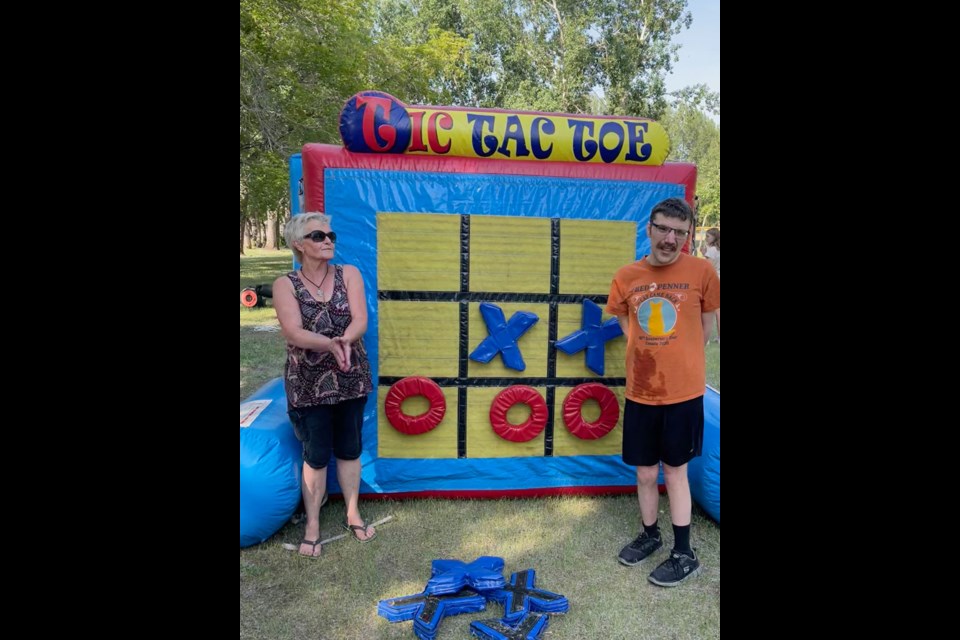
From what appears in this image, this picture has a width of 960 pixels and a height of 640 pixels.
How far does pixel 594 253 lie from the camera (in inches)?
148

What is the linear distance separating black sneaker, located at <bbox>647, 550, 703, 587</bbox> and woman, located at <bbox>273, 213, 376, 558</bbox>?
1.72 m

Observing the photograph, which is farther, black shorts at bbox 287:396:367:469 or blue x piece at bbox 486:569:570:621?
black shorts at bbox 287:396:367:469

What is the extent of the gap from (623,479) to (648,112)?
23372mm

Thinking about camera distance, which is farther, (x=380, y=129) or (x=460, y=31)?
(x=460, y=31)

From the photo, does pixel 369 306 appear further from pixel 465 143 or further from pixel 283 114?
pixel 283 114

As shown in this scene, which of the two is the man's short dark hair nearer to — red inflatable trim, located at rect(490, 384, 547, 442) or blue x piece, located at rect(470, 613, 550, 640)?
red inflatable trim, located at rect(490, 384, 547, 442)

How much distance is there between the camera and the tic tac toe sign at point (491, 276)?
3.55 m

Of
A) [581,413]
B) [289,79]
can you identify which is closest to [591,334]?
[581,413]

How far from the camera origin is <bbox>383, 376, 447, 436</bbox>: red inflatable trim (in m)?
3.68

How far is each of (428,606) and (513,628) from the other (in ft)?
1.31

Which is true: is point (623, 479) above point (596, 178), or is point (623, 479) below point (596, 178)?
below

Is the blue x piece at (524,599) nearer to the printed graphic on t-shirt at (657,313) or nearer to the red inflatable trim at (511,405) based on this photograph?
the red inflatable trim at (511,405)

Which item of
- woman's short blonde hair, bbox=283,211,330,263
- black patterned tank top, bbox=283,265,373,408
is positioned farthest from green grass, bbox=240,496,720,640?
woman's short blonde hair, bbox=283,211,330,263
